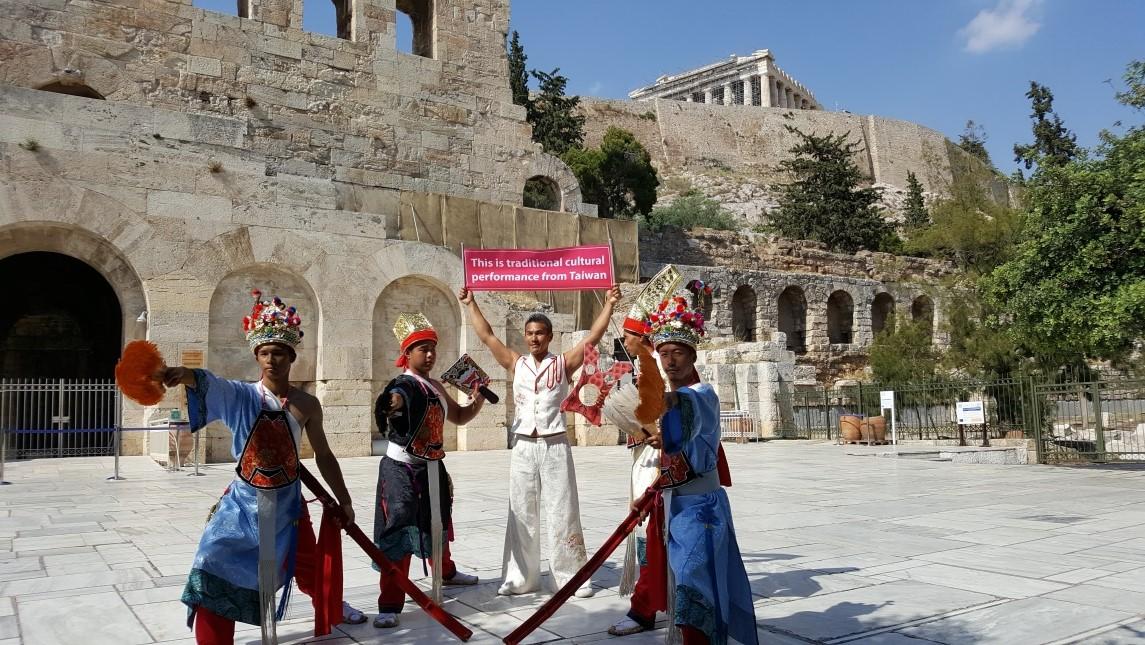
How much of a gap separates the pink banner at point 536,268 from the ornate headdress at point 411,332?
10.4ft

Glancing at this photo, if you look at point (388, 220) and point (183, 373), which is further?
point (388, 220)

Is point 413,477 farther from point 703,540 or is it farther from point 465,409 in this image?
point 703,540

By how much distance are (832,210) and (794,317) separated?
634 inches

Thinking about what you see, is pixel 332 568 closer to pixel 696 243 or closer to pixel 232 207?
pixel 232 207

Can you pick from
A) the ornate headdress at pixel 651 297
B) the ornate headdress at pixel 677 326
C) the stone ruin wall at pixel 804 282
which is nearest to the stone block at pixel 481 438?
the ornate headdress at pixel 651 297

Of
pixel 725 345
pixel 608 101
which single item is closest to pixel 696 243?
pixel 725 345

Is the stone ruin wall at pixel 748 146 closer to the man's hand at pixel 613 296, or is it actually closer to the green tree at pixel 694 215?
the green tree at pixel 694 215

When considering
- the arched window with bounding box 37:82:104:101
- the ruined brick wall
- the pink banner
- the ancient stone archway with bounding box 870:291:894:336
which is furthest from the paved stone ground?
the ancient stone archway with bounding box 870:291:894:336

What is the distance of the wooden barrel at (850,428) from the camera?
64.4 ft

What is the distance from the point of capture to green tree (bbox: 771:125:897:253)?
48969 mm

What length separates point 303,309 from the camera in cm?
1512

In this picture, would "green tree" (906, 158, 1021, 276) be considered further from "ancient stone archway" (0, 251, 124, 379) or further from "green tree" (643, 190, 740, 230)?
"ancient stone archway" (0, 251, 124, 379)

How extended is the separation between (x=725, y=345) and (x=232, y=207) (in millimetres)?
14698

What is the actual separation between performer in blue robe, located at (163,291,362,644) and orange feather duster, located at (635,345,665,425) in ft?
5.48
